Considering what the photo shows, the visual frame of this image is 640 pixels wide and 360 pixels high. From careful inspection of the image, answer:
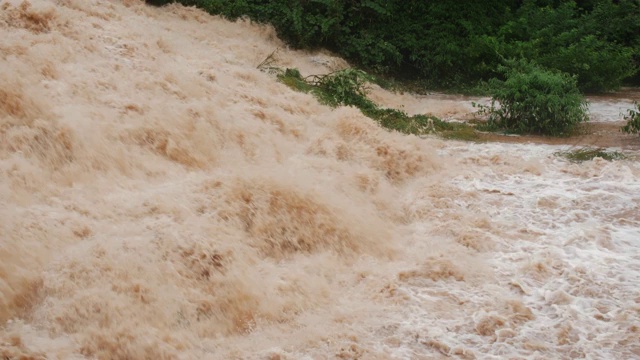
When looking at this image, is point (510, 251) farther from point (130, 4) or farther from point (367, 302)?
point (130, 4)

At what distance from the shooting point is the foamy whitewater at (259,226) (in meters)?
4.57

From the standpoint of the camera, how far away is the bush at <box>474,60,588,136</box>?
31.5ft

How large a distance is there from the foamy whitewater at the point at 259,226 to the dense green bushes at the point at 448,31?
13.3 feet

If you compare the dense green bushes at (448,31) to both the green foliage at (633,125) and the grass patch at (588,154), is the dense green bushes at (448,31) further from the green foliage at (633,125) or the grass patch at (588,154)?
the grass patch at (588,154)

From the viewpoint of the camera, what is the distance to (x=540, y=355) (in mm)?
4699

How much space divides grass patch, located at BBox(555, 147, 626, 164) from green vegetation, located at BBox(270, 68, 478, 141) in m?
1.29

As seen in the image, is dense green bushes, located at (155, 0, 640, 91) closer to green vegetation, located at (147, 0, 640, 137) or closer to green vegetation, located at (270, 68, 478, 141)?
green vegetation, located at (147, 0, 640, 137)

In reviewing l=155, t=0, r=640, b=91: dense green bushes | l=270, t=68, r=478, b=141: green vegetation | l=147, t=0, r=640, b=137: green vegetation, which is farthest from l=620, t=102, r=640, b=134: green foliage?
l=155, t=0, r=640, b=91: dense green bushes

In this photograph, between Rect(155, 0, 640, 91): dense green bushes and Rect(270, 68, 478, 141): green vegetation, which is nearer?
Rect(270, 68, 478, 141): green vegetation

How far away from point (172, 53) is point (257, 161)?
8.52ft

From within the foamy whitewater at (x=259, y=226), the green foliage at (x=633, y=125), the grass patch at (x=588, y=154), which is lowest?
the foamy whitewater at (x=259, y=226)

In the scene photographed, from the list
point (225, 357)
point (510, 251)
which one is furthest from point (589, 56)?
point (225, 357)

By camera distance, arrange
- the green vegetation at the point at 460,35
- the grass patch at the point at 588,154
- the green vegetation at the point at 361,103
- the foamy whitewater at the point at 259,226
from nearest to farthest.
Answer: the foamy whitewater at the point at 259,226, the grass patch at the point at 588,154, the green vegetation at the point at 361,103, the green vegetation at the point at 460,35

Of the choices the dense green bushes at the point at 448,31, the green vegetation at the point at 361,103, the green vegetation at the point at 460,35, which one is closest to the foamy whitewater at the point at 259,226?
the green vegetation at the point at 361,103
